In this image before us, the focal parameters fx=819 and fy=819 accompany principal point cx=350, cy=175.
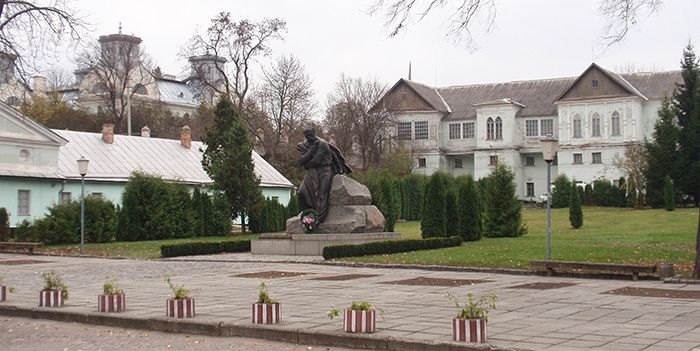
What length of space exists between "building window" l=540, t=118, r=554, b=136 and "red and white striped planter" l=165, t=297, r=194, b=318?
68.4m

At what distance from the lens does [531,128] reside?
77.7 m

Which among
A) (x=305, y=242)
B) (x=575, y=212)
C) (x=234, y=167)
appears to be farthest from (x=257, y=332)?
(x=234, y=167)

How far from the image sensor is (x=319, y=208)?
1078 inches

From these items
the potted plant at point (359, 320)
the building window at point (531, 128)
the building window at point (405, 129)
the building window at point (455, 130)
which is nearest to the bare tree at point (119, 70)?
the building window at point (405, 129)

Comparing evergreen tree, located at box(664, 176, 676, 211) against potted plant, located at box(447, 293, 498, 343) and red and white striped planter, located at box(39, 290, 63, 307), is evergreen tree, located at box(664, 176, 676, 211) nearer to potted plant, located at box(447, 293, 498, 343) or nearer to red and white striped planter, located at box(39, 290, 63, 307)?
red and white striped planter, located at box(39, 290, 63, 307)

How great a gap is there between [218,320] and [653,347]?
578 centimetres

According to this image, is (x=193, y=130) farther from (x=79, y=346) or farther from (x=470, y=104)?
(x=79, y=346)

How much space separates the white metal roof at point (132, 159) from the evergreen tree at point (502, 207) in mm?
20075

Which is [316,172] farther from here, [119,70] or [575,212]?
[119,70]

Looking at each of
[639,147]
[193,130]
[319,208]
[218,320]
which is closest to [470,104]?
[639,147]

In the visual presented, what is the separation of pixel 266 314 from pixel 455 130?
70902 millimetres

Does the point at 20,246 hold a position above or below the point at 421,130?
below

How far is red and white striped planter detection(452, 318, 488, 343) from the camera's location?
935 cm

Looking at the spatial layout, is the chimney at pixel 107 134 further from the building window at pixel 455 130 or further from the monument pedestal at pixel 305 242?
the building window at pixel 455 130
